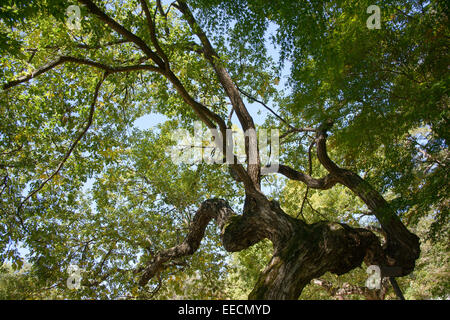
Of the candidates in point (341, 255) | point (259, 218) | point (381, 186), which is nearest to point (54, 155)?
point (259, 218)

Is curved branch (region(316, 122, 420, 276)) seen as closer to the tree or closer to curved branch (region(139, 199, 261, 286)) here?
the tree

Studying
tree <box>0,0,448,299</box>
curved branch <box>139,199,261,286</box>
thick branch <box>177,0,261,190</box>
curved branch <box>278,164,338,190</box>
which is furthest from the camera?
curved branch <box>278,164,338,190</box>

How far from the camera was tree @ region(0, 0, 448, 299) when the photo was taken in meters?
4.22

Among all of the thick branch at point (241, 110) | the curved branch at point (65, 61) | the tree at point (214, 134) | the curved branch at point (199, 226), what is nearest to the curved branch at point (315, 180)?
the tree at point (214, 134)

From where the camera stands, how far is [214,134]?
5.66 m

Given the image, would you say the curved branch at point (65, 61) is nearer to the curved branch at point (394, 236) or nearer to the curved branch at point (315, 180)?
the curved branch at point (315, 180)

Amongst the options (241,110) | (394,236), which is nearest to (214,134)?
(241,110)

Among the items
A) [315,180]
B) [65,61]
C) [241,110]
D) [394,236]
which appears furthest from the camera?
[315,180]

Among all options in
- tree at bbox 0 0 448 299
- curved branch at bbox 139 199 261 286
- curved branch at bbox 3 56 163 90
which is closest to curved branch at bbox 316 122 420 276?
tree at bbox 0 0 448 299

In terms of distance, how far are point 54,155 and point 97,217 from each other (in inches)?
81.0

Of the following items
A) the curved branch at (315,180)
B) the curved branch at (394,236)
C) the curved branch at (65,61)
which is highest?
the curved branch at (65,61)

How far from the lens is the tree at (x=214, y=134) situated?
4.22 meters

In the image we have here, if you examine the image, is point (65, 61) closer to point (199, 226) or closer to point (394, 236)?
point (199, 226)
